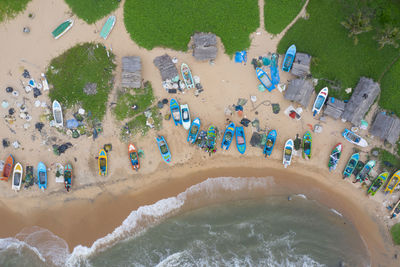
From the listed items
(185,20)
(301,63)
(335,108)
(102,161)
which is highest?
(185,20)

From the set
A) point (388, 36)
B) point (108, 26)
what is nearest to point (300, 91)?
point (388, 36)

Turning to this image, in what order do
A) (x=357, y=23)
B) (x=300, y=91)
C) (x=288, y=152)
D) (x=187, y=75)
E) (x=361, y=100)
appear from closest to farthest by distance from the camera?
(x=357, y=23), (x=361, y=100), (x=300, y=91), (x=187, y=75), (x=288, y=152)

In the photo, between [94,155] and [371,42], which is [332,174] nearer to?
[371,42]

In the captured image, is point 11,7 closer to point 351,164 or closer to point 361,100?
point 361,100

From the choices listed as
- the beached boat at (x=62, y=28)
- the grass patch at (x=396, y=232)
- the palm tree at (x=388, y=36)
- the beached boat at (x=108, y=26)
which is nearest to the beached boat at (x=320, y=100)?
the palm tree at (x=388, y=36)

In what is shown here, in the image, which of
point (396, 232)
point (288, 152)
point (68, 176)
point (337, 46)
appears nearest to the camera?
point (337, 46)

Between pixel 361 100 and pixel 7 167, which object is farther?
pixel 7 167

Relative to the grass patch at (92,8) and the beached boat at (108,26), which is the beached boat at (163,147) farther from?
the grass patch at (92,8)

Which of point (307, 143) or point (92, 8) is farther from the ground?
point (92, 8)
